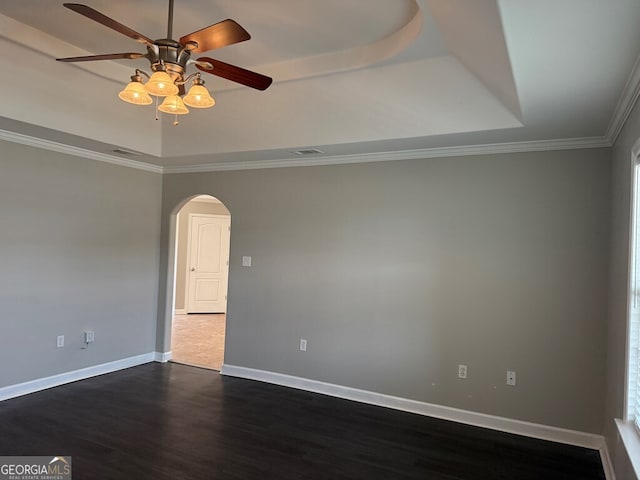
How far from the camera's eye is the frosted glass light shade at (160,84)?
2.20 metres

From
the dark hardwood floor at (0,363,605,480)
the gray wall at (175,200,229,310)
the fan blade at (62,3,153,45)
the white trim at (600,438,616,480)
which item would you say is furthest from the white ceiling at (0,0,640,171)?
the gray wall at (175,200,229,310)

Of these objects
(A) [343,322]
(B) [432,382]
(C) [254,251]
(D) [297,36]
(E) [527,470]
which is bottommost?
(E) [527,470]

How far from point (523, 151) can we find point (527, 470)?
8.06 ft

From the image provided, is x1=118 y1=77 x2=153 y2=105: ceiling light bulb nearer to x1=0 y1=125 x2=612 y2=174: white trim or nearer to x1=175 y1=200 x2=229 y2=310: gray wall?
x1=0 y1=125 x2=612 y2=174: white trim

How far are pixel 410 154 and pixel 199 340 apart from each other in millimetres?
4286

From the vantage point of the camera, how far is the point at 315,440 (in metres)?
3.34

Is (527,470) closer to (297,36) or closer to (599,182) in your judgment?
(599,182)

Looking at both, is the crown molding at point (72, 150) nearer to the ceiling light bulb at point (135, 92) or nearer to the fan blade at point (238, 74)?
the ceiling light bulb at point (135, 92)

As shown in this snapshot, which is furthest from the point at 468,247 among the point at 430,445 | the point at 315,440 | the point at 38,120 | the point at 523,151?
the point at 38,120

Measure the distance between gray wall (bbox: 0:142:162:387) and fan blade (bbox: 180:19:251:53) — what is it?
2754 mm

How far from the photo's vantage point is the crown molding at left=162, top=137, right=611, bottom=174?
3.44 m

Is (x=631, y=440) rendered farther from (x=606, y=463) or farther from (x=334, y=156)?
(x=334, y=156)

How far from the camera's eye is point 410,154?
403 centimetres

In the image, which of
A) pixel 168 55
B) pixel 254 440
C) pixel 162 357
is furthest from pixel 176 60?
pixel 162 357
